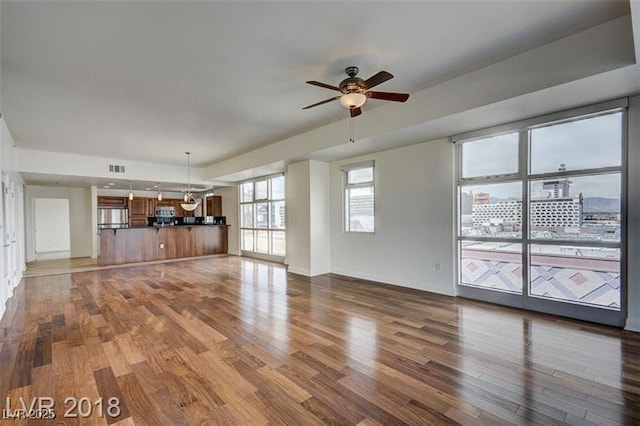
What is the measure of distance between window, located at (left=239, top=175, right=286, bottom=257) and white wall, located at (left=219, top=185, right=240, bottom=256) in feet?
0.70

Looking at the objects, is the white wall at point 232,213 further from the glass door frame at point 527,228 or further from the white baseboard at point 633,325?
the white baseboard at point 633,325

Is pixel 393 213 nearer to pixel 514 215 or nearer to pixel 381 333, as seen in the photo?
pixel 514 215

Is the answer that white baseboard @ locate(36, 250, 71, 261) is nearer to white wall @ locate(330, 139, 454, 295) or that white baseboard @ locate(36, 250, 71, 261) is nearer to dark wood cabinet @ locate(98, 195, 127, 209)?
dark wood cabinet @ locate(98, 195, 127, 209)

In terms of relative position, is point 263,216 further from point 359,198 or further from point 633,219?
point 633,219

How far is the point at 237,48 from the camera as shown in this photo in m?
2.71

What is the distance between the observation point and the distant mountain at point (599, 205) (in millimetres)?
3264

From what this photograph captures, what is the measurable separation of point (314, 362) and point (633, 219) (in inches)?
140

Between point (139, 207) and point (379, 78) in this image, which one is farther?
point (139, 207)

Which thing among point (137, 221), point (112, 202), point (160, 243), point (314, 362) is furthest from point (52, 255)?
point (314, 362)

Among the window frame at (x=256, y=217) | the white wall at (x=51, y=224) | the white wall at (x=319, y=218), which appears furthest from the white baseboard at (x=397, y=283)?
the white wall at (x=51, y=224)

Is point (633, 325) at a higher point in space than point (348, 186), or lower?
lower

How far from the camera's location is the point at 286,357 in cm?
264

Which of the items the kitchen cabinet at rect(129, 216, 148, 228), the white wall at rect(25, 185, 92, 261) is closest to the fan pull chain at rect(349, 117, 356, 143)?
the white wall at rect(25, 185, 92, 261)

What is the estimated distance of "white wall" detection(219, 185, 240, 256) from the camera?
31.4 ft
